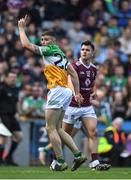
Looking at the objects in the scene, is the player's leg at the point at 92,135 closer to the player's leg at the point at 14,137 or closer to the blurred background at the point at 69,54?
the blurred background at the point at 69,54

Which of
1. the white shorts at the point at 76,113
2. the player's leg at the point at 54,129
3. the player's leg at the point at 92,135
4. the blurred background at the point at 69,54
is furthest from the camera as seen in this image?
the blurred background at the point at 69,54

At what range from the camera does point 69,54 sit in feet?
77.9

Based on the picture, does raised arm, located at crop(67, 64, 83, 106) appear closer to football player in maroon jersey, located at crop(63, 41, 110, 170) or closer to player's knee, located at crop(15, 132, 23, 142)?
football player in maroon jersey, located at crop(63, 41, 110, 170)

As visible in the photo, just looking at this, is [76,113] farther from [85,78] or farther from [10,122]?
[10,122]

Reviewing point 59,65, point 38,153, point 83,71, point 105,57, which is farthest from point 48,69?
point 105,57

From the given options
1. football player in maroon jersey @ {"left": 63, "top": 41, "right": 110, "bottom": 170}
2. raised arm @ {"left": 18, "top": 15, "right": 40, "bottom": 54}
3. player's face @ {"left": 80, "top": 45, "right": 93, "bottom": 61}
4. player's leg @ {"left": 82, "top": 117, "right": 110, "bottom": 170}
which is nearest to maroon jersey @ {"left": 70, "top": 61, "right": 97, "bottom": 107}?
football player in maroon jersey @ {"left": 63, "top": 41, "right": 110, "bottom": 170}

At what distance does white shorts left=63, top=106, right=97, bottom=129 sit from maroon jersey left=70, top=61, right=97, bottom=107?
92 millimetres

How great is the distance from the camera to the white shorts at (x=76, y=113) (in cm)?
1559

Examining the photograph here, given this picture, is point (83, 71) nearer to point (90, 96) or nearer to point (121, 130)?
point (90, 96)

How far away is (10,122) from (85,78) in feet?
15.0

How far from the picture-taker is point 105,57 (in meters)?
25.6

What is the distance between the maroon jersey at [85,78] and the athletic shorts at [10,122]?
4281 millimetres

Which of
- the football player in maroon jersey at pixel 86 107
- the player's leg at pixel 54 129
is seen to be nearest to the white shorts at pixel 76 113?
the football player in maroon jersey at pixel 86 107

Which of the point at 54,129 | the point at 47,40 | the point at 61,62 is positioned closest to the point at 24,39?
the point at 47,40
